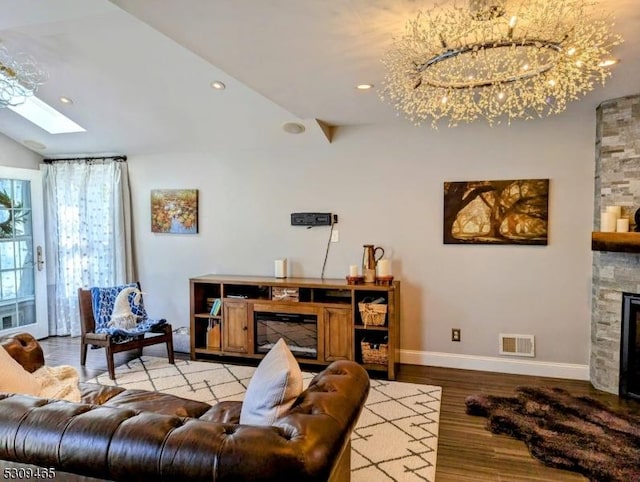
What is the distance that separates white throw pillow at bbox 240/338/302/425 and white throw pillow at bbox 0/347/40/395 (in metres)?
1.20

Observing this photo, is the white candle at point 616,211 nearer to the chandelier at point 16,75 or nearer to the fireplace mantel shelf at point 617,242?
the fireplace mantel shelf at point 617,242

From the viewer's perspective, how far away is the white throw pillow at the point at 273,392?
5.31 feet

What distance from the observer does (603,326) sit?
359 cm

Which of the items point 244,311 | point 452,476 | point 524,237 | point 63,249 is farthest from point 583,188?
point 63,249

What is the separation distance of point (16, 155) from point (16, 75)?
2280 millimetres

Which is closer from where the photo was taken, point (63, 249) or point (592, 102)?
point (592, 102)

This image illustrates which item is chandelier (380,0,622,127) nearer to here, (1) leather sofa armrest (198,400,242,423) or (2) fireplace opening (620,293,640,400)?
(2) fireplace opening (620,293,640,400)

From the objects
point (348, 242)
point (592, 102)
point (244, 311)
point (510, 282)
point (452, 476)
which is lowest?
point (452, 476)

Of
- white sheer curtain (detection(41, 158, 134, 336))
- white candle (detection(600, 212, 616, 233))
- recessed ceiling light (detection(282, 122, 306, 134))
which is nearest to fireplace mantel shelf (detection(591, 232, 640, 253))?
white candle (detection(600, 212, 616, 233))

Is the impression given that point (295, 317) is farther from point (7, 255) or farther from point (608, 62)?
point (7, 255)

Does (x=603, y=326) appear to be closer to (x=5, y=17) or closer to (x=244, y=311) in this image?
(x=244, y=311)

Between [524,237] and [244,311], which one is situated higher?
[524,237]

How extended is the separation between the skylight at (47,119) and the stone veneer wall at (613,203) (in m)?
5.27

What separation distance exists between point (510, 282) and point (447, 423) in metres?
1.62
